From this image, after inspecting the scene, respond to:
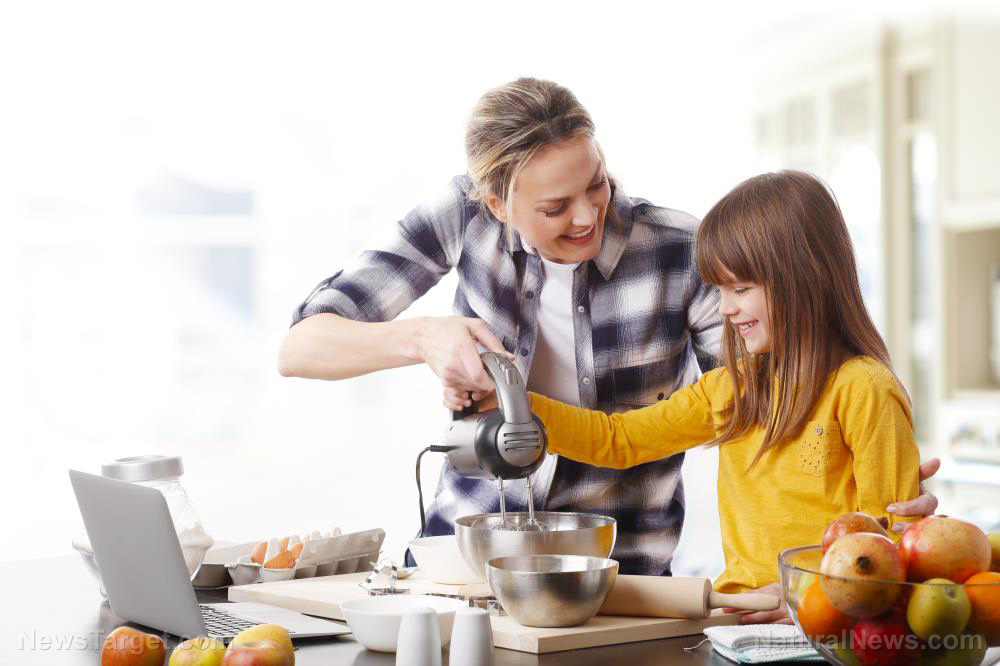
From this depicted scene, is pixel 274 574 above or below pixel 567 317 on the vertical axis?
below

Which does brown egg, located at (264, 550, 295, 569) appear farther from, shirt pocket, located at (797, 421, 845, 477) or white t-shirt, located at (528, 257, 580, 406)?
shirt pocket, located at (797, 421, 845, 477)

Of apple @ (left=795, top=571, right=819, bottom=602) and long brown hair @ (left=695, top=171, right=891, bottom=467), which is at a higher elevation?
long brown hair @ (left=695, top=171, right=891, bottom=467)

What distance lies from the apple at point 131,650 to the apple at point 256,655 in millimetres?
135

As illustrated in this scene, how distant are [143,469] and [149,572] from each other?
7.3 inches

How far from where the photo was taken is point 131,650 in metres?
1.09

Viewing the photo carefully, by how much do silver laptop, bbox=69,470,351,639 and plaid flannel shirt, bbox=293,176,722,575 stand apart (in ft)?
2.03

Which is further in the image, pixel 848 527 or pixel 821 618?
pixel 848 527

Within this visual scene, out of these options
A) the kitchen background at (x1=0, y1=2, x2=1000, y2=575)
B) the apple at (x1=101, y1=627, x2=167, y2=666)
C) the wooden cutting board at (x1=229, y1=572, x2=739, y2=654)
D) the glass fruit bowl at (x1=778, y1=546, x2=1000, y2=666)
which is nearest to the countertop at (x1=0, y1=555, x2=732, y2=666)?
the wooden cutting board at (x1=229, y1=572, x2=739, y2=654)

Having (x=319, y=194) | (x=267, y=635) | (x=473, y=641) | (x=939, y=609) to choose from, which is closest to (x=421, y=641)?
(x=473, y=641)

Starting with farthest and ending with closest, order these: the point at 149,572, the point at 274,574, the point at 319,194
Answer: the point at 319,194
the point at 274,574
the point at 149,572

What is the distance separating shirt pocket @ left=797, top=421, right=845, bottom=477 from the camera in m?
1.60

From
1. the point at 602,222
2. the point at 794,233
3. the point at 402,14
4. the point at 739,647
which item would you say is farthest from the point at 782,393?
the point at 402,14

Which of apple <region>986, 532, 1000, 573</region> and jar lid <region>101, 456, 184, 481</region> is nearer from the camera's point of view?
apple <region>986, 532, 1000, 573</region>

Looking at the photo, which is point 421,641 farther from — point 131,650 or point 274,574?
point 274,574
